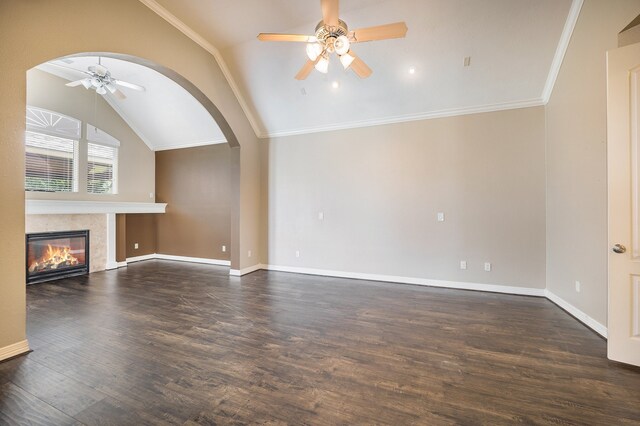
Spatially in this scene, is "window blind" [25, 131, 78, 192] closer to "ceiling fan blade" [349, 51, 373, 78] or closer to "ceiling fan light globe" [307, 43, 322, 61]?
"ceiling fan light globe" [307, 43, 322, 61]

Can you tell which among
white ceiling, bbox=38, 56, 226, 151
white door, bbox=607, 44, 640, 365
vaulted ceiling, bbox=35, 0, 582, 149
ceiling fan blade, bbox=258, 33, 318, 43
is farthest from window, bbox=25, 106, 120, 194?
white door, bbox=607, 44, 640, 365

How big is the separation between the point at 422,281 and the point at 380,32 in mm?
3812

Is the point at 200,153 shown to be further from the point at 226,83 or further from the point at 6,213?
the point at 6,213

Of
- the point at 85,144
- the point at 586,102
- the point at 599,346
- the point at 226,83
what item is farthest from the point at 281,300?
the point at 85,144

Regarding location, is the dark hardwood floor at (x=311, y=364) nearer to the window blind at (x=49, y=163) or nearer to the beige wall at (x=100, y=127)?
the window blind at (x=49, y=163)

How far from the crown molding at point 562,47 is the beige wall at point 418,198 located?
33 centimetres

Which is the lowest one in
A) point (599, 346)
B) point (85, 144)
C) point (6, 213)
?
point (599, 346)

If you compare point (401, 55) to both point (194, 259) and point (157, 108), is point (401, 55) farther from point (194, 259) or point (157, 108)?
point (194, 259)

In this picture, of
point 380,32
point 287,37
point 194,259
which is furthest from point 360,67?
point 194,259

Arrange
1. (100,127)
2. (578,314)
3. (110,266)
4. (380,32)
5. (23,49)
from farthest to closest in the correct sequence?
(100,127) → (110,266) → (578,314) → (380,32) → (23,49)

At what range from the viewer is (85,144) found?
570cm

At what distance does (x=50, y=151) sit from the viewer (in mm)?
5191

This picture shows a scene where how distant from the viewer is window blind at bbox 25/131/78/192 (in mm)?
4930

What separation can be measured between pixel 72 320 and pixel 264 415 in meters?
2.96
